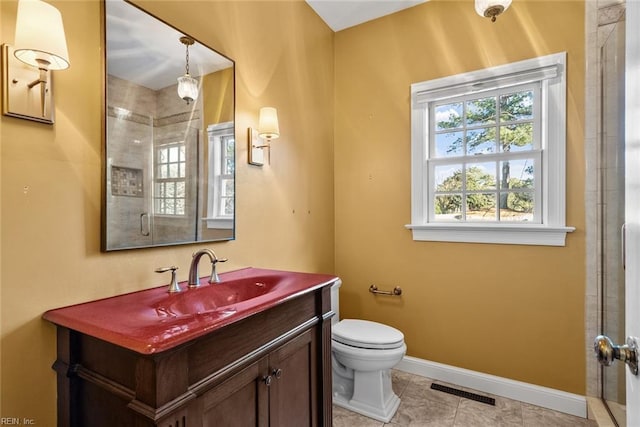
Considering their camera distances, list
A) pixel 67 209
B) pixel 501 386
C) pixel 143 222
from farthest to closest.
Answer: pixel 501 386, pixel 143 222, pixel 67 209

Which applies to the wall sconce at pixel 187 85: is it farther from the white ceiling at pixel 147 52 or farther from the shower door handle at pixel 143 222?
the shower door handle at pixel 143 222

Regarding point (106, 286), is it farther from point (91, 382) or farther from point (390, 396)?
point (390, 396)

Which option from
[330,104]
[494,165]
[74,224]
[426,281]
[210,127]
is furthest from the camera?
[330,104]

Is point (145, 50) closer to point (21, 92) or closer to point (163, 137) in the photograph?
point (163, 137)

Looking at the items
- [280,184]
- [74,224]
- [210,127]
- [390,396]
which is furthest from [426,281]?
[74,224]

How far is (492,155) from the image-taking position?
219cm

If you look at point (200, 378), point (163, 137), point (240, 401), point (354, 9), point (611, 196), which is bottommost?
point (240, 401)

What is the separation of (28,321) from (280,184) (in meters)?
1.38

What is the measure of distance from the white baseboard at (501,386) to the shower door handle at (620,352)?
5.71ft

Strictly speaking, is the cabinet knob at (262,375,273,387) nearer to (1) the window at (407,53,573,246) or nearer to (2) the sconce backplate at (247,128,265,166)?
(2) the sconce backplate at (247,128,265,166)

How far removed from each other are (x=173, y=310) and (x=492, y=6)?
2175 millimetres

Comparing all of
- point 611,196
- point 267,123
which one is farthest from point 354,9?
point 611,196

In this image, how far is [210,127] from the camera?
1570 millimetres

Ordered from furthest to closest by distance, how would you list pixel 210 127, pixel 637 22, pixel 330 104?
pixel 330 104, pixel 210 127, pixel 637 22
